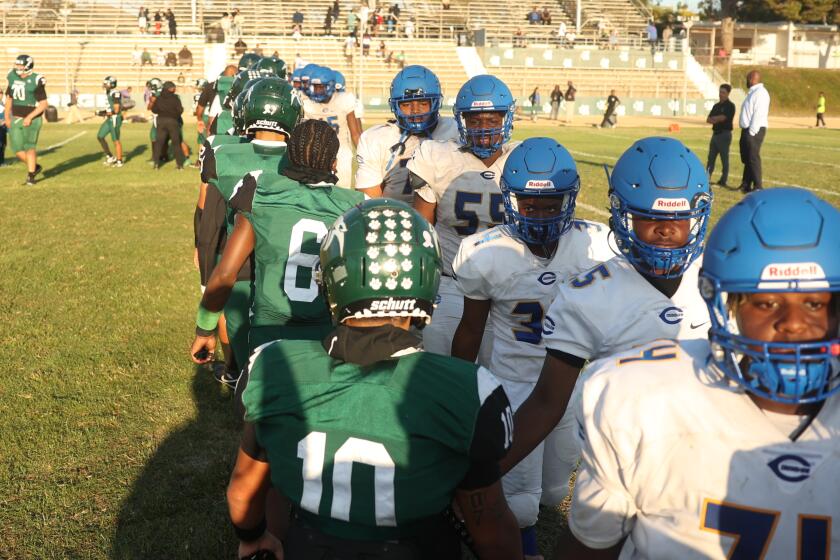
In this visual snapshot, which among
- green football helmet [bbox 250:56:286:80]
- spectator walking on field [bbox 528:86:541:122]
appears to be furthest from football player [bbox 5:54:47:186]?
spectator walking on field [bbox 528:86:541:122]

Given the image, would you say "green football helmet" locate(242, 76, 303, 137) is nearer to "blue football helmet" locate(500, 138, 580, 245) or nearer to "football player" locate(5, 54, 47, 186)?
"blue football helmet" locate(500, 138, 580, 245)

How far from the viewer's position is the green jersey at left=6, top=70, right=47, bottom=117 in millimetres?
14309

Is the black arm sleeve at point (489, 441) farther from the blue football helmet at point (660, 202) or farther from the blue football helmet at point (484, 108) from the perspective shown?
the blue football helmet at point (484, 108)

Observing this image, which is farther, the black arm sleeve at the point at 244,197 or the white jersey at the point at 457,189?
the white jersey at the point at 457,189

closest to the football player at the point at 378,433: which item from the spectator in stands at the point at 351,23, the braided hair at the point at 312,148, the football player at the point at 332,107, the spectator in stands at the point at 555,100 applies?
the braided hair at the point at 312,148

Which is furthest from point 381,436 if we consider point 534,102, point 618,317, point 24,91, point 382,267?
point 534,102

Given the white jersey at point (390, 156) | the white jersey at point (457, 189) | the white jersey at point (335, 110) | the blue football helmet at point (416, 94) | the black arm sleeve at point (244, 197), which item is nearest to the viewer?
the black arm sleeve at point (244, 197)

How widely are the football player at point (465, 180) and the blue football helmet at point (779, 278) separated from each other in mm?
3026

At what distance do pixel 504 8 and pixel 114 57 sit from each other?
2330cm

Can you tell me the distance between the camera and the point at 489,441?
2.18m

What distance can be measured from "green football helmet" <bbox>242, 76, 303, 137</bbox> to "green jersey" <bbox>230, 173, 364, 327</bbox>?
844mm

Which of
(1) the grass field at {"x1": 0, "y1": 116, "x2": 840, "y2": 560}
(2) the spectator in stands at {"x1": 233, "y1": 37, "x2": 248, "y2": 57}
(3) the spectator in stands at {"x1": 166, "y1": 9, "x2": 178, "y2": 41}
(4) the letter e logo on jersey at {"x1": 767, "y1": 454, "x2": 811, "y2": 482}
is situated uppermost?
(3) the spectator in stands at {"x1": 166, "y1": 9, "x2": 178, "y2": 41}

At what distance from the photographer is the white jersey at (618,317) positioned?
293cm

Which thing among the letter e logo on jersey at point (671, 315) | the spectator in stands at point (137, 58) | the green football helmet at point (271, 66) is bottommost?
the letter e logo on jersey at point (671, 315)
